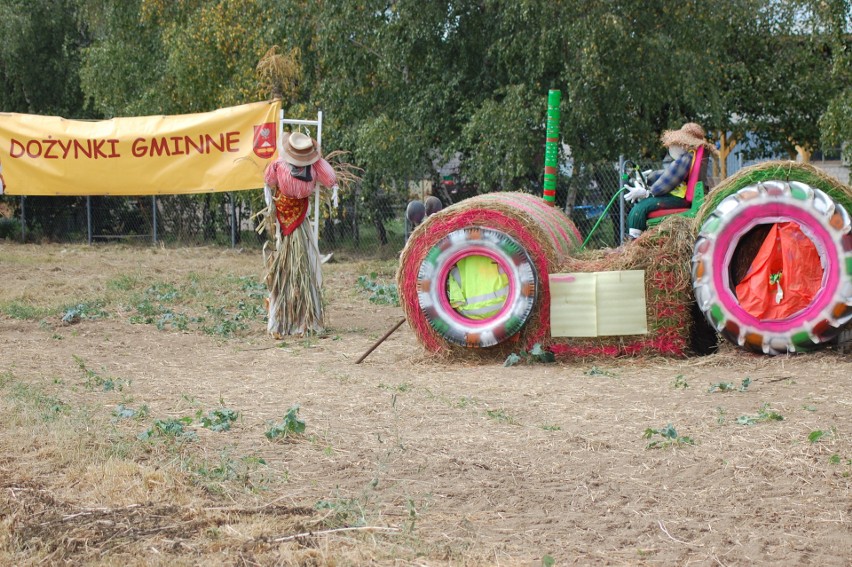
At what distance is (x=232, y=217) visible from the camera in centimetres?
1856

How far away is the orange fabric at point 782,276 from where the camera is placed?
7199 millimetres

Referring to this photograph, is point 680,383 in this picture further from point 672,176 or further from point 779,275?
point 672,176

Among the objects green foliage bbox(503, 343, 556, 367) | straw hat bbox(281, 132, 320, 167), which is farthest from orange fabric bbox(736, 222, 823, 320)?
straw hat bbox(281, 132, 320, 167)

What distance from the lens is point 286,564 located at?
3.64m

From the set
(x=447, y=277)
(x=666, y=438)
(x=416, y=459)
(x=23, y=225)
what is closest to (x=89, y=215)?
(x=23, y=225)

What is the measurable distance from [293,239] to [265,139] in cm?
532

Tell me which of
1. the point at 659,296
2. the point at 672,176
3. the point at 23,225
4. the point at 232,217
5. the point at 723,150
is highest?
the point at 723,150

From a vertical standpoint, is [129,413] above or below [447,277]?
below

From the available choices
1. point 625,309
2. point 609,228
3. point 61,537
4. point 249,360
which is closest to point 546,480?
point 61,537

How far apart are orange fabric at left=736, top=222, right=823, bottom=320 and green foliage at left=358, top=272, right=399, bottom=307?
483cm

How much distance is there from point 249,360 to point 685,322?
338 cm

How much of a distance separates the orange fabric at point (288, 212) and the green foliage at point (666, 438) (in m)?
4.77

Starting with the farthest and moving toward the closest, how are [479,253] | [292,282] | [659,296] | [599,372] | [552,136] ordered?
[292,282]
[552,136]
[479,253]
[659,296]
[599,372]

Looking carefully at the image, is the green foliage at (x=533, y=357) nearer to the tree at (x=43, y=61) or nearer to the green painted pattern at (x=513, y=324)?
the green painted pattern at (x=513, y=324)
